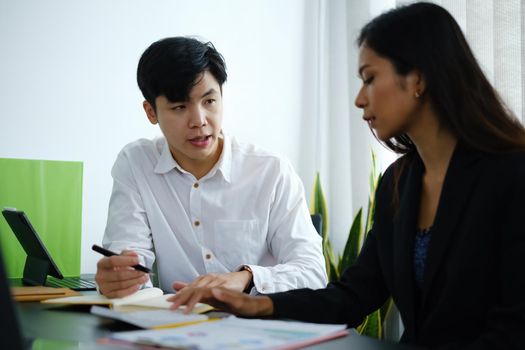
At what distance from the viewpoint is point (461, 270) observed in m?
1.21

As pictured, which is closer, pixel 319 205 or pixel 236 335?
pixel 236 335

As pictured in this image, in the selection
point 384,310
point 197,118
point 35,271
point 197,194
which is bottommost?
point 384,310

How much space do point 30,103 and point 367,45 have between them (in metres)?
2.02

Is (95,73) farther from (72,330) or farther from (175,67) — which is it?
(72,330)

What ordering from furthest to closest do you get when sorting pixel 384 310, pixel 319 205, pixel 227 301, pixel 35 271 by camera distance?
pixel 319 205 → pixel 384 310 → pixel 35 271 → pixel 227 301

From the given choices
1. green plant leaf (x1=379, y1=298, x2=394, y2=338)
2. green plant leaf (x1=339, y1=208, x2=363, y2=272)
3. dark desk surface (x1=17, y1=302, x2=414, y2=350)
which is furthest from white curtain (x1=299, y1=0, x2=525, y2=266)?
dark desk surface (x1=17, y1=302, x2=414, y2=350)

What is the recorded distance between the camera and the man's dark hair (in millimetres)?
1961

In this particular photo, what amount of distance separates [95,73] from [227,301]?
7.05ft

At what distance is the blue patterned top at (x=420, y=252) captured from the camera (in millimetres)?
1362

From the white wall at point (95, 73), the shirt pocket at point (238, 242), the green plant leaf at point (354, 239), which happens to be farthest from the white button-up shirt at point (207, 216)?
the green plant leaf at point (354, 239)

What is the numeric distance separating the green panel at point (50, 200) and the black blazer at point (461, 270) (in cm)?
117

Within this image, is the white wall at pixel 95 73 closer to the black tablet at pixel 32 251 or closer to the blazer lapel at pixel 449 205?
the black tablet at pixel 32 251

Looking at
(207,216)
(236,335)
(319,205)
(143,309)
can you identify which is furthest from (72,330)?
(319,205)

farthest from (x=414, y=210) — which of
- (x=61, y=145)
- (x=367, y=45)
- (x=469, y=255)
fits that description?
(x=61, y=145)
